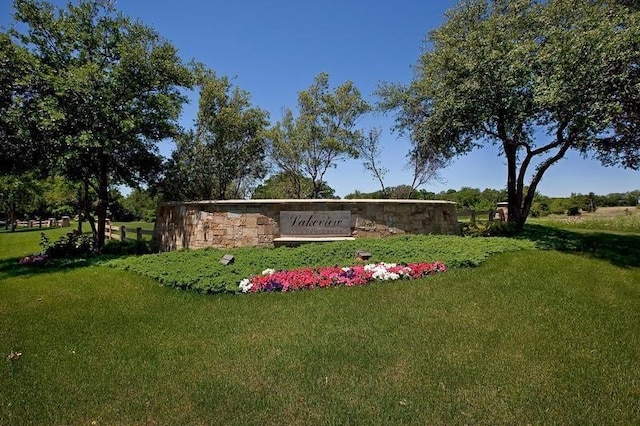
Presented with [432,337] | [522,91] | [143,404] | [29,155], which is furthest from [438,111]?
[29,155]

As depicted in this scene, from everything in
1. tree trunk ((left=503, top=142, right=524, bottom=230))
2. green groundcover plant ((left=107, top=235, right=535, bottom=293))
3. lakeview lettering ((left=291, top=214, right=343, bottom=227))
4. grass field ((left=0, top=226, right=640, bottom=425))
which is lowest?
grass field ((left=0, top=226, right=640, bottom=425))

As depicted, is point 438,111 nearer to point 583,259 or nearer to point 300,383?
point 583,259

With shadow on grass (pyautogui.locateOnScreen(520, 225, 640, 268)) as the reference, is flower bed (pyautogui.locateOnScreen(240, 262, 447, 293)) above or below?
below

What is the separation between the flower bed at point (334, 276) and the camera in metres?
6.78

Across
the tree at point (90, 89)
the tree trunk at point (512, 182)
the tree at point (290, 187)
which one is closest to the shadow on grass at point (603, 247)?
the tree trunk at point (512, 182)

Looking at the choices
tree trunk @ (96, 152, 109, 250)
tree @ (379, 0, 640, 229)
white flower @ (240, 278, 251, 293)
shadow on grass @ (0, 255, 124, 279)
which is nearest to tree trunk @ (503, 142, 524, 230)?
tree @ (379, 0, 640, 229)

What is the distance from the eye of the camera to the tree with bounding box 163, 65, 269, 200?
16.6 meters

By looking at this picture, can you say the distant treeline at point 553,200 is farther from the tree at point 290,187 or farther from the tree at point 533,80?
the tree at point 533,80

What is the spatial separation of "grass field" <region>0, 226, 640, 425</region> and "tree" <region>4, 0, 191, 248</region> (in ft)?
15.7

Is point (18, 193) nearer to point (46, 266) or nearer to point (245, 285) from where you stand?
point (46, 266)

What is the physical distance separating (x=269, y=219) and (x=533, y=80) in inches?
308

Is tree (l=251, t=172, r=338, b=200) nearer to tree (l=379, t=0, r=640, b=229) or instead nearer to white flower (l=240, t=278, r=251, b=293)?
tree (l=379, t=0, r=640, b=229)

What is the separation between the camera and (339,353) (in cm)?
416

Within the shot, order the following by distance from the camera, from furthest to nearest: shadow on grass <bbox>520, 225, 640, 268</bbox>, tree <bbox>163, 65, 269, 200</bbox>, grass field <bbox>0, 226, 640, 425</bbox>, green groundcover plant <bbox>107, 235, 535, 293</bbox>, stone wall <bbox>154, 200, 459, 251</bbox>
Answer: tree <bbox>163, 65, 269, 200</bbox>, stone wall <bbox>154, 200, 459, 251</bbox>, shadow on grass <bbox>520, 225, 640, 268</bbox>, green groundcover plant <bbox>107, 235, 535, 293</bbox>, grass field <bbox>0, 226, 640, 425</bbox>
